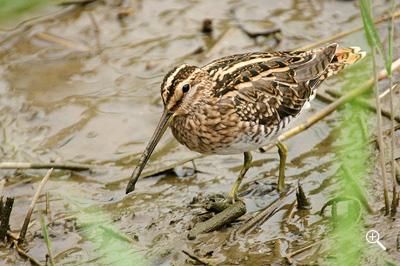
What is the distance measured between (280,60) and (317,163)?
1.15 meters

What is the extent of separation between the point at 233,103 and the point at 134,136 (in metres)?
1.83

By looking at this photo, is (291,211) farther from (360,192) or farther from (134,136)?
(134,136)

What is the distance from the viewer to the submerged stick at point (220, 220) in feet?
14.1

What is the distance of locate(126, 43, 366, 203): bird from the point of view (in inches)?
175

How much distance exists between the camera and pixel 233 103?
14.9ft

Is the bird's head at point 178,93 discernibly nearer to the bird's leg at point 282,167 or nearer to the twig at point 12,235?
the bird's leg at point 282,167

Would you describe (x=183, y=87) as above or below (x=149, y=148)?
above

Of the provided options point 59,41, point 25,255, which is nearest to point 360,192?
point 25,255

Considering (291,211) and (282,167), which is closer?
(291,211)

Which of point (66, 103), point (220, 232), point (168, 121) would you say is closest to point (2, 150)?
point (66, 103)

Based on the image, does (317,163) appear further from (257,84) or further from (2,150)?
(2,150)

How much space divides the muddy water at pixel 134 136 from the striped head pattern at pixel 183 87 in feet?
3.15

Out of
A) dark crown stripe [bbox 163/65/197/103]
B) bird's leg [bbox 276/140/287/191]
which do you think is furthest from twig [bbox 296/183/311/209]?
dark crown stripe [bbox 163/65/197/103]

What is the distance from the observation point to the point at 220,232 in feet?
A: 14.5
